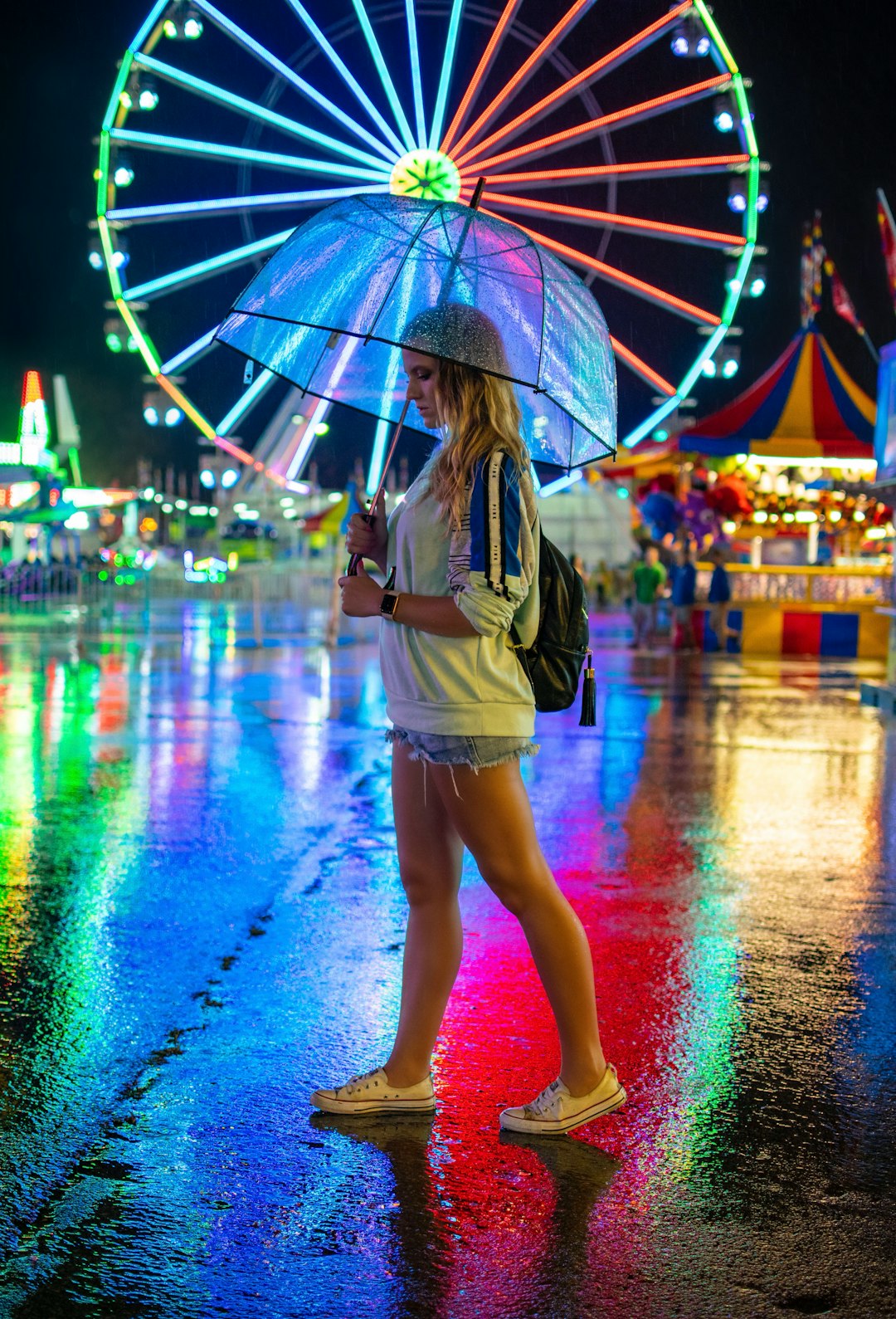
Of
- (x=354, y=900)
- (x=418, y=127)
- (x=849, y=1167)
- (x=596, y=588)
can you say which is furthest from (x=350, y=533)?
(x=596, y=588)

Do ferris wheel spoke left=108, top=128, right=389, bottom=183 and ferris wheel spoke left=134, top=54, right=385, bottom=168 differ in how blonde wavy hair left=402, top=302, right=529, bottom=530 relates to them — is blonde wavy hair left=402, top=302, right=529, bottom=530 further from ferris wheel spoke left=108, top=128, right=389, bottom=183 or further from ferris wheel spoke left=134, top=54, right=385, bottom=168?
ferris wheel spoke left=134, top=54, right=385, bottom=168

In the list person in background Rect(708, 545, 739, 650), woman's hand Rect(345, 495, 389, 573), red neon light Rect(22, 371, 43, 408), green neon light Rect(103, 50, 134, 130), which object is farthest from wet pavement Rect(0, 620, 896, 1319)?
red neon light Rect(22, 371, 43, 408)

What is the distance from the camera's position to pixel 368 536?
3312 millimetres

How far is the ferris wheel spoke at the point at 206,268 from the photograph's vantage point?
44.9 ft

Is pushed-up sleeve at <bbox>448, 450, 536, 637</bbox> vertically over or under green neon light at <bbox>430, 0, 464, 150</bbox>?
under

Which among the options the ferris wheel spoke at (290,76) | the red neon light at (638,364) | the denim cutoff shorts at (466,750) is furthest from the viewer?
the ferris wheel spoke at (290,76)

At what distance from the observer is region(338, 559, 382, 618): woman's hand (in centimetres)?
319

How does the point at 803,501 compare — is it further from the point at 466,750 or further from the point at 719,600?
the point at 466,750

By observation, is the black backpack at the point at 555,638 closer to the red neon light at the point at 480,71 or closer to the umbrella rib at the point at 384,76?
the red neon light at the point at 480,71

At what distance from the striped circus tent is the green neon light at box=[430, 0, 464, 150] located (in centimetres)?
897

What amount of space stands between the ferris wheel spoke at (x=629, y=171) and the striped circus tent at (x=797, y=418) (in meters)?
7.40

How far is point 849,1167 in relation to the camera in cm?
308

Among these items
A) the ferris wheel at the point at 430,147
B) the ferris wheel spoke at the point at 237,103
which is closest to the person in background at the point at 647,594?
the ferris wheel at the point at 430,147

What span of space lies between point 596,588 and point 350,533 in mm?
39046
